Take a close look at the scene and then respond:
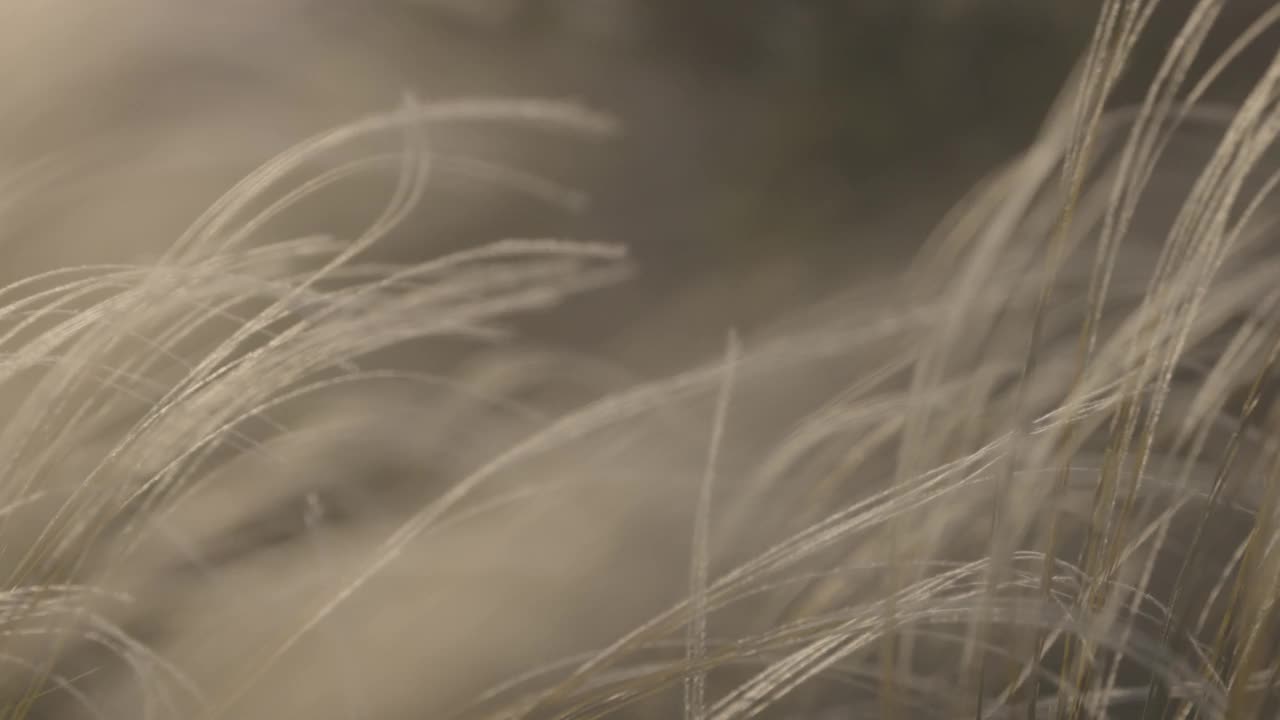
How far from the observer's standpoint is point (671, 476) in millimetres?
741

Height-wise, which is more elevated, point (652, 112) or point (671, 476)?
point (652, 112)

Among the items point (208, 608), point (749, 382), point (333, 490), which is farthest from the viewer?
point (749, 382)

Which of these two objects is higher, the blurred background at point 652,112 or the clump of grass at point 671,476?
the blurred background at point 652,112

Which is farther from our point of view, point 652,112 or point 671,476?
point 652,112

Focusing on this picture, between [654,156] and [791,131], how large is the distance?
0.23m

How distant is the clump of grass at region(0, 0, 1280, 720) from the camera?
455 mm

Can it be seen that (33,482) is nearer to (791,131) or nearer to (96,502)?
(96,502)

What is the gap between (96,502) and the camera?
0.48 meters

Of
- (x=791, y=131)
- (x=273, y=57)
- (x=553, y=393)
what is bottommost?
(x=553, y=393)

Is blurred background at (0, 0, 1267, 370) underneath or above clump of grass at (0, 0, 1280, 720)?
above

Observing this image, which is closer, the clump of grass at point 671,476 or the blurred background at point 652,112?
the clump of grass at point 671,476

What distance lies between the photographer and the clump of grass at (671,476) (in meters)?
0.46

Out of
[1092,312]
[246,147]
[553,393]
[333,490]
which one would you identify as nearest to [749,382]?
[553,393]

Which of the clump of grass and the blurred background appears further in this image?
the blurred background
